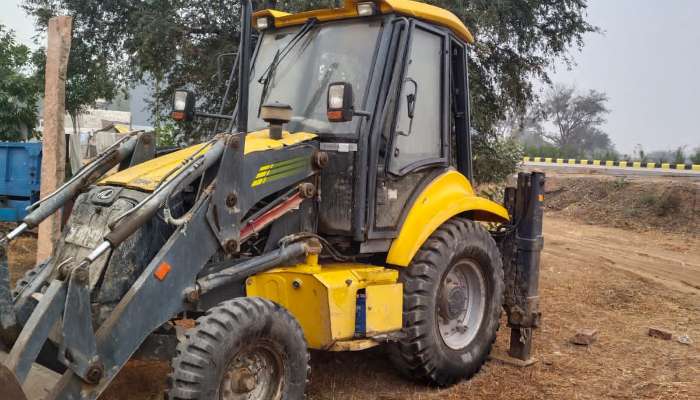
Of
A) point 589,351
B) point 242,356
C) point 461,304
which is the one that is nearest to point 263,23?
point 461,304

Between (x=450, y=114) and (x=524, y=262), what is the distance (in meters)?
1.56

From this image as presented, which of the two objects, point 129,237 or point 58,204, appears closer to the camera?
point 129,237

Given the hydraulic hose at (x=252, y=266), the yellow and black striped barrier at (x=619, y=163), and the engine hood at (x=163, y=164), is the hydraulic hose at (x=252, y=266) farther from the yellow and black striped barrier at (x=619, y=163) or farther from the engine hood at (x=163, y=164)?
the yellow and black striped barrier at (x=619, y=163)

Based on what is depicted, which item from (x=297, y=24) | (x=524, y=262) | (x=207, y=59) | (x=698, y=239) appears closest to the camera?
(x=297, y=24)

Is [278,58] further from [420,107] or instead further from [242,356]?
[242,356]

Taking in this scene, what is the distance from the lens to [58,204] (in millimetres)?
4277

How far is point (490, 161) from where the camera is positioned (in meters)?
11.2

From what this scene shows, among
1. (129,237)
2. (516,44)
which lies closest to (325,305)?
(129,237)

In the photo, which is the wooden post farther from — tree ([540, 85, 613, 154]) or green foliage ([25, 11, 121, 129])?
tree ([540, 85, 613, 154])

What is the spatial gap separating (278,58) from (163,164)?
1.44 m

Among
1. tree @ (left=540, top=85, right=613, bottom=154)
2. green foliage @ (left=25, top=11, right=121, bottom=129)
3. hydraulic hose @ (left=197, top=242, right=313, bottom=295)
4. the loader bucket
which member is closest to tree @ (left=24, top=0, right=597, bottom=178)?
green foliage @ (left=25, top=11, right=121, bottom=129)

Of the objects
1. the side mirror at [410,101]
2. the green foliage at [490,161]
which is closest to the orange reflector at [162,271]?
the side mirror at [410,101]

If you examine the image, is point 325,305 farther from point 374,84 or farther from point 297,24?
point 297,24

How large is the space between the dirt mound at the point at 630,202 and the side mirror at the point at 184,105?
15.1 m
